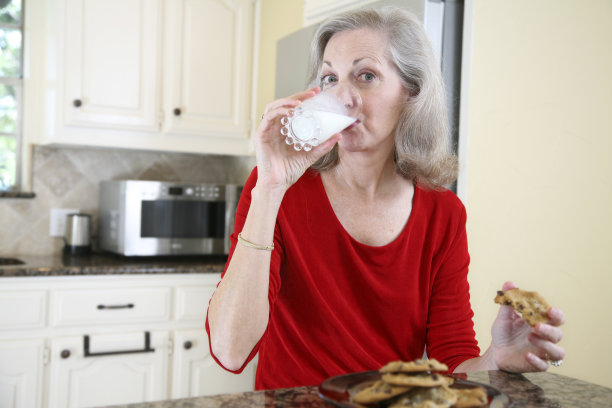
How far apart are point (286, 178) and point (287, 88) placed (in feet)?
4.72

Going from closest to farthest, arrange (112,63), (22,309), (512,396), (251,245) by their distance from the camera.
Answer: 1. (512,396)
2. (251,245)
3. (22,309)
4. (112,63)

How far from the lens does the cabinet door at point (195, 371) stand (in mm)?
2594

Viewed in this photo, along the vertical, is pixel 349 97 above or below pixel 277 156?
above

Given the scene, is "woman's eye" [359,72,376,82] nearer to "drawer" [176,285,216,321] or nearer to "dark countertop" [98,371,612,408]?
"dark countertop" [98,371,612,408]

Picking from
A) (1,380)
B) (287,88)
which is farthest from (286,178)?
(1,380)

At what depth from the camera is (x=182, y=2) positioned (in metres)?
2.91

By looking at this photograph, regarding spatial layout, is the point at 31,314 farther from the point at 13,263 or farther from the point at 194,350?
the point at 194,350

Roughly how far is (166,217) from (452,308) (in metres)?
1.84

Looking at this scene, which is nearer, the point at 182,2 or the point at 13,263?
the point at 13,263

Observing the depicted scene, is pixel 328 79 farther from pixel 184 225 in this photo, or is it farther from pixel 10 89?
pixel 10 89

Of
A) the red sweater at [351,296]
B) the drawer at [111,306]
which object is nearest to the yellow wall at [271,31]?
the drawer at [111,306]

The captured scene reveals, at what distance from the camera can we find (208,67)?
9.78 feet

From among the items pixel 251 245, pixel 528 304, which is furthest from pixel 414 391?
pixel 251 245

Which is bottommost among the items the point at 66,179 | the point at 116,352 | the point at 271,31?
the point at 116,352
